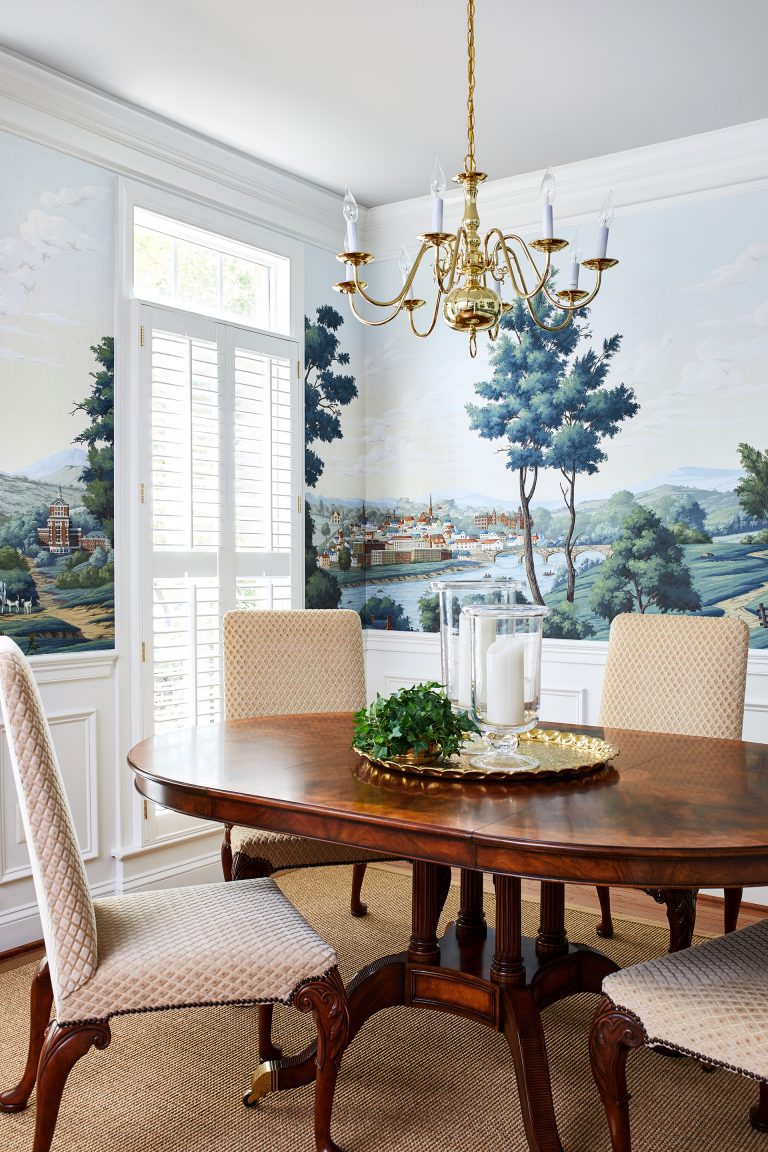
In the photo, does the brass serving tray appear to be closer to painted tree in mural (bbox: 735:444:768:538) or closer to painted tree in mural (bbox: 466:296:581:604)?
painted tree in mural (bbox: 735:444:768:538)

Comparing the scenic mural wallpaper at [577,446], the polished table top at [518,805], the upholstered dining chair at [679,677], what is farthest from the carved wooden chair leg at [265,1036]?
the scenic mural wallpaper at [577,446]

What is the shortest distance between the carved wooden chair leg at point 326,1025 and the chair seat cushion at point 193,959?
3 cm

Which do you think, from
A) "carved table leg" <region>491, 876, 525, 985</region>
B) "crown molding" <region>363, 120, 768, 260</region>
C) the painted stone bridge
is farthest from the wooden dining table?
"crown molding" <region>363, 120, 768, 260</region>

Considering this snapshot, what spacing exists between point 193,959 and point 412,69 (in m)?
2.77

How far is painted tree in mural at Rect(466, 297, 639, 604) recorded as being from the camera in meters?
4.00

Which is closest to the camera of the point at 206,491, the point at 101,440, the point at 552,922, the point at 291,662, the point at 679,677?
the point at 552,922

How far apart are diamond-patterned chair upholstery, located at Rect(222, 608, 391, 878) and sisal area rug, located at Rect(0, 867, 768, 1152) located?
2.94 feet

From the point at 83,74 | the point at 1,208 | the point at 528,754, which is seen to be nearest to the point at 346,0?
the point at 83,74

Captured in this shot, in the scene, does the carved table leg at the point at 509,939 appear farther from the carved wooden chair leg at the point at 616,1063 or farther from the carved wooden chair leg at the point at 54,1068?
the carved wooden chair leg at the point at 54,1068

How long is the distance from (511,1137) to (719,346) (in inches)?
112

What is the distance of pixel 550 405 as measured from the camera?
13.5 feet

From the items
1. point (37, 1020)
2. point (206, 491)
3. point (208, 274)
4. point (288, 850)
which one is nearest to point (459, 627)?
point (288, 850)

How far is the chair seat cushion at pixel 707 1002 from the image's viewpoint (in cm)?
159

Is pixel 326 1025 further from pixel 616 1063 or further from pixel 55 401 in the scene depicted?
pixel 55 401
